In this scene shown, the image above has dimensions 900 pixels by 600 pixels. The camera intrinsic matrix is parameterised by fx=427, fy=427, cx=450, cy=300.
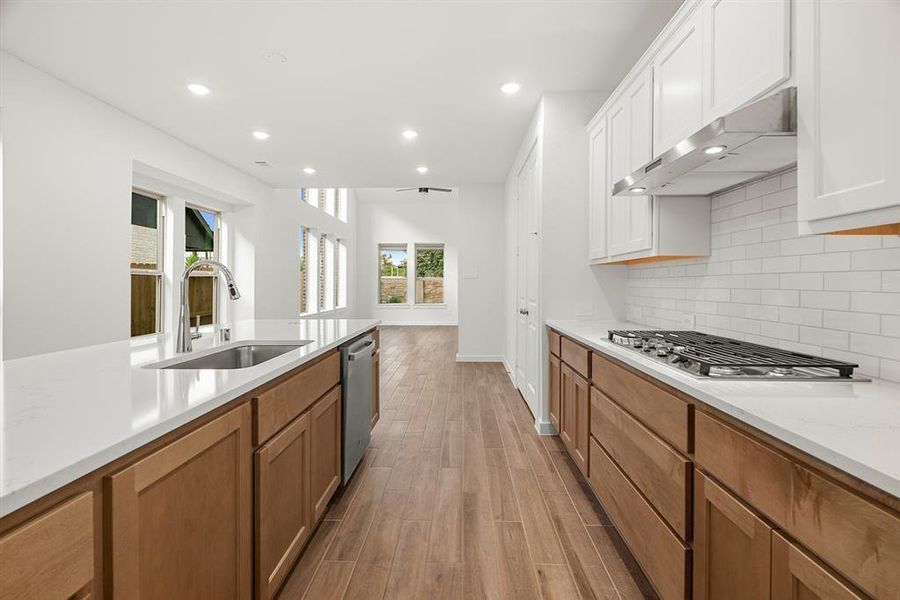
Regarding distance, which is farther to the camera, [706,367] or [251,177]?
[251,177]

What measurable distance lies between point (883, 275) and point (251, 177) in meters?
6.39

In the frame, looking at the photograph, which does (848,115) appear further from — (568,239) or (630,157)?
(568,239)

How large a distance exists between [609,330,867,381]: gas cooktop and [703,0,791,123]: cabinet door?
87cm

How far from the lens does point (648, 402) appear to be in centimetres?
151

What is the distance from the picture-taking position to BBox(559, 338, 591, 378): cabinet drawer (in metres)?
2.28

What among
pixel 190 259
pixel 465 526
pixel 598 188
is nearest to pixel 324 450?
pixel 465 526

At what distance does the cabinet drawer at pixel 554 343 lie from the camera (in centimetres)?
295

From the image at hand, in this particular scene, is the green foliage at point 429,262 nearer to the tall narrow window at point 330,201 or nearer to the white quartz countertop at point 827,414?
the tall narrow window at point 330,201

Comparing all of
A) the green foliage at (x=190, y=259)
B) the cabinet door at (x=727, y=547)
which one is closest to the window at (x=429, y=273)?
the green foliage at (x=190, y=259)

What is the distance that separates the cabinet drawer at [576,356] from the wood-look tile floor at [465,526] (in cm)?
67

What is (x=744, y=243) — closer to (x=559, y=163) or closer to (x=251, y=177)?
(x=559, y=163)

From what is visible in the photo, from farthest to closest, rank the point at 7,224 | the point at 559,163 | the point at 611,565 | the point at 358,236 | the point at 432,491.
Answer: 1. the point at 358,236
2. the point at 559,163
3. the point at 7,224
4. the point at 432,491
5. the point at 611,565

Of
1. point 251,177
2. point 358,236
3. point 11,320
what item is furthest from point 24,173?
point 358,236

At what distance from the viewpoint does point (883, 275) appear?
4.32 ft
